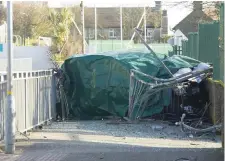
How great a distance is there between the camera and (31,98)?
1228cm

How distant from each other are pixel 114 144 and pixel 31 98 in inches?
116

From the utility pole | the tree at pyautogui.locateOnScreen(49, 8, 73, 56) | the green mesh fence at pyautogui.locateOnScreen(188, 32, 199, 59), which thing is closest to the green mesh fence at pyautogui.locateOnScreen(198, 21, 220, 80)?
the green mesh fence at pyautogui.locateOnScreen(188, 32, 199, 59)

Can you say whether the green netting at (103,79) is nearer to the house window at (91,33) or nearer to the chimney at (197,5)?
the chimney at (197,5)

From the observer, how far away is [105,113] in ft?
51.1

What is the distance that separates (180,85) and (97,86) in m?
2.98

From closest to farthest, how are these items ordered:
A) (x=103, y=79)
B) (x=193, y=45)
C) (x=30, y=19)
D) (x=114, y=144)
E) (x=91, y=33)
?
(x=114, y=144)
(x=103, y=79)
(x=193, y=45)
(x=30, y=19)
(x=91, y=33)

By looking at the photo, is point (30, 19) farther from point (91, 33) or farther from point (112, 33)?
point (112, 33)

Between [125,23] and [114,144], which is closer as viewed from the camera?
[114,144]

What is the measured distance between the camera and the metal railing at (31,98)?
35.8ft

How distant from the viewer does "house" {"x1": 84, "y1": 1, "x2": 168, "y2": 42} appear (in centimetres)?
6097

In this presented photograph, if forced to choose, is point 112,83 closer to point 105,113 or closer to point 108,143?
point 105,113

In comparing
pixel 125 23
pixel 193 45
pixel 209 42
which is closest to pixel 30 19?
pixel 125 23

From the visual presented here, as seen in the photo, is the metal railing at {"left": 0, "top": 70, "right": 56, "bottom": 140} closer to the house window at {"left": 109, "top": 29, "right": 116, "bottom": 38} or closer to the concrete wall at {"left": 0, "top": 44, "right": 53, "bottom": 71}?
the concrete wall at {"left": 0, "top": 44, "right": 53, "bottom": 71}

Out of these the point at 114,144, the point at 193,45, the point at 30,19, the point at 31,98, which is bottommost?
the point at 114,144
